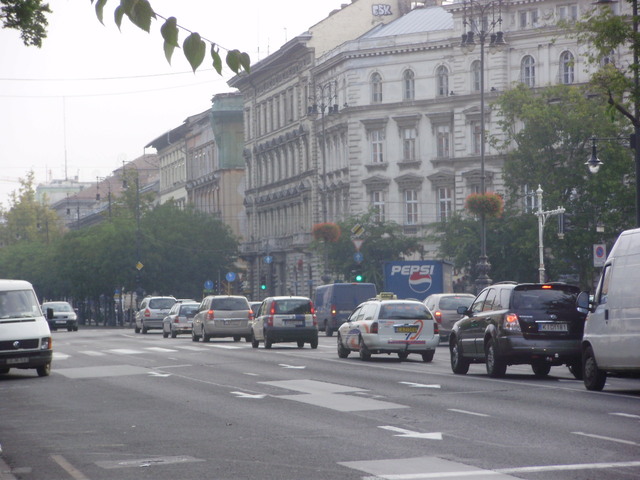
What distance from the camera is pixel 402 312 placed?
3225 centimetres

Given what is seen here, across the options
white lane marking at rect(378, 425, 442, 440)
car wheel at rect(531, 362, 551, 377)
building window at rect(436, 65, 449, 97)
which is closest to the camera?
white lane marking at rect(378, 425, 442, 440)

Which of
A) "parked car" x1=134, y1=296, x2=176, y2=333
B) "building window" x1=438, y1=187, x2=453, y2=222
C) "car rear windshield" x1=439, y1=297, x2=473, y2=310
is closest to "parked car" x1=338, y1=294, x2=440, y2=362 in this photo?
"car rear windshield" x1=439, y1=297, x2=473, y2=310

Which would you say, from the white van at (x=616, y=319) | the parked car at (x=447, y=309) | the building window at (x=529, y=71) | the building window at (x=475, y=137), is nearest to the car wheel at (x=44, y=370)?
the white van at (x=616, y=319)

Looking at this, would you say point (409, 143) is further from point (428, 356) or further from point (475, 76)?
point (428, 356)

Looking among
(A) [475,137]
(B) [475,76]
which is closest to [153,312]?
(A) [475,137]

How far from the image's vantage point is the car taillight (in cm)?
2416

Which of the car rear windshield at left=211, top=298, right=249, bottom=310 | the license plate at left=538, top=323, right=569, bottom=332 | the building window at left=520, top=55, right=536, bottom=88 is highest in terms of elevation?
the building window at left=520, top=55, right=536, bottom=88

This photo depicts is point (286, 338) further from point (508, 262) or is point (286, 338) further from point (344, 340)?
point (508, 262)

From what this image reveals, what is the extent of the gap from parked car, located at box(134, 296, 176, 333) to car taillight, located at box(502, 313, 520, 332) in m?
43.9

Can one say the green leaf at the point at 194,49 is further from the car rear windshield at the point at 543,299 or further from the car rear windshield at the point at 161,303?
the car rear windshield at the point at 161,303

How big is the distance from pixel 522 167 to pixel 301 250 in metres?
29.1

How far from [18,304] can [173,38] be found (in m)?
21.8

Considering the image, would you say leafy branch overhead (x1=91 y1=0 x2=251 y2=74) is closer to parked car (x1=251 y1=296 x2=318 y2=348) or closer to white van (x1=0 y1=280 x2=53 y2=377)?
white van (x1=0 y1=280 x2=53 y2=377)

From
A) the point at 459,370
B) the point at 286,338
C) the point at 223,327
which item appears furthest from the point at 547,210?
the point at 459,370
